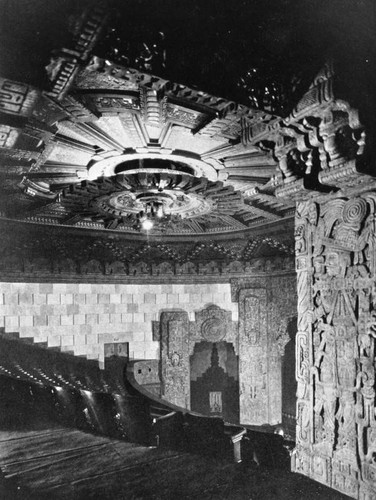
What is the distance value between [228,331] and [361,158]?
1067 cm

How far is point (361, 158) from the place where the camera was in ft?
9.29

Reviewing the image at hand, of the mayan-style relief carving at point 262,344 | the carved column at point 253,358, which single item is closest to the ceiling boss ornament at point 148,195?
the mayan-style relief carving at point 262,344

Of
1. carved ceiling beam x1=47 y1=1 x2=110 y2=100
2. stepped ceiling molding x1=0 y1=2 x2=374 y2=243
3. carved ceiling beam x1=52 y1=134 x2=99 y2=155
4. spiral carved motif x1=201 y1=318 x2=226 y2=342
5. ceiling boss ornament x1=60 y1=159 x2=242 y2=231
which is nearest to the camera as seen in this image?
carved ceiling beam x1=47 y1=1 x2=110 y2=100

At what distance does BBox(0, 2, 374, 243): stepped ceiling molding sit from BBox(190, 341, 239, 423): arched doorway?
22.3 feet

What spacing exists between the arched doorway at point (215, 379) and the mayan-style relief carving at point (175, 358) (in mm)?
624

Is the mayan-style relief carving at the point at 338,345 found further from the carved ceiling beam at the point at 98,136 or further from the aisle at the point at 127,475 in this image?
the carved ceiling beam at the point at 98,136

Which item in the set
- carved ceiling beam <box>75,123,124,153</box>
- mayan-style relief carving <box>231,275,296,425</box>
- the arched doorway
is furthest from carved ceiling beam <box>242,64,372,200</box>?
the arched doorway

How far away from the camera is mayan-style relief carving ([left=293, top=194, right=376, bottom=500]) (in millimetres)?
2988

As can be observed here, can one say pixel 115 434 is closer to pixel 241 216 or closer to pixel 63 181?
pixel 63 181

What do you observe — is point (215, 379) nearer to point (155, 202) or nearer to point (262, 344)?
point (262, 344)

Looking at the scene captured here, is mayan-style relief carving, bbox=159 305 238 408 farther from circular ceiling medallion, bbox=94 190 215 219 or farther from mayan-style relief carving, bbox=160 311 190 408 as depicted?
circular ceiling medallion, bbox=94 190 215 219

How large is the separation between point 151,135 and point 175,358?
9374 mm

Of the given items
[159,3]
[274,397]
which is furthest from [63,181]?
[274,397]

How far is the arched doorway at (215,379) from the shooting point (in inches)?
516
